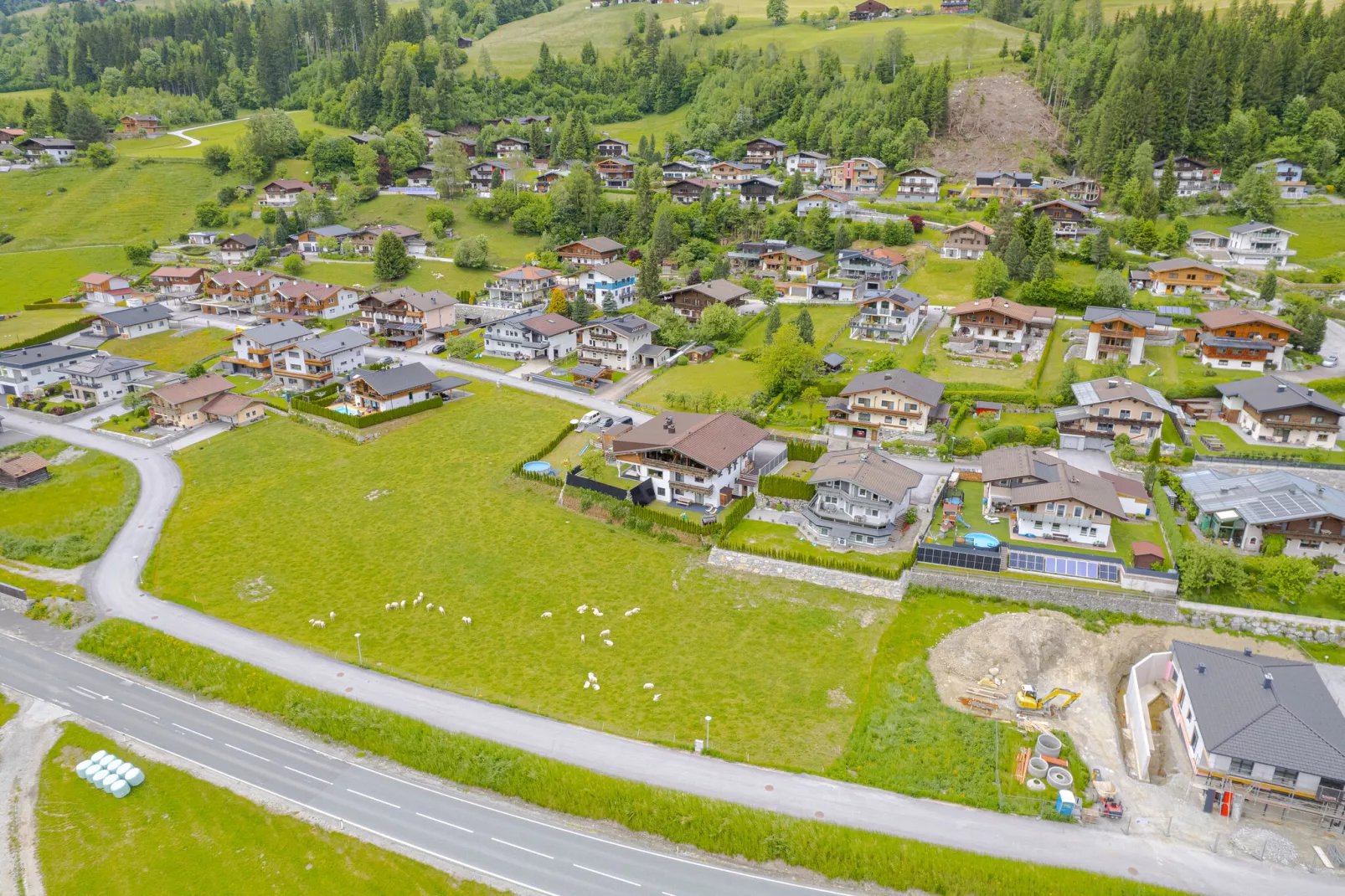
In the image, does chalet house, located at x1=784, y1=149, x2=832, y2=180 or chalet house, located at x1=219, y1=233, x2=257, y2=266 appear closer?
chalet house, located at x1=219, y1=233, x2=257, y2=266

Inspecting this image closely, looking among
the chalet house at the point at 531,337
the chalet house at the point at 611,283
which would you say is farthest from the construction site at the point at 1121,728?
the chalet house at the point at 611,283

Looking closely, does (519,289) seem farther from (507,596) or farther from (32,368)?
(507,596)

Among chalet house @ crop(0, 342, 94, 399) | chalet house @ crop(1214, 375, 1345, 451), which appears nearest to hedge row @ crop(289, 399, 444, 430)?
chalet house @ crop(0, 342, 94, 399)

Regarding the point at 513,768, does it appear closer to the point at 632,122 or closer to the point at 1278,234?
the point at 1278,234

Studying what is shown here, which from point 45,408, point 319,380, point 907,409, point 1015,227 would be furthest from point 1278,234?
point 45,408

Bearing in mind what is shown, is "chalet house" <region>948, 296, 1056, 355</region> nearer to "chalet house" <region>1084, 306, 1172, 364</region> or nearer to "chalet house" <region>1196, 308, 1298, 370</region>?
"chalet house" <region>1084, 306, 1172, 364</region>

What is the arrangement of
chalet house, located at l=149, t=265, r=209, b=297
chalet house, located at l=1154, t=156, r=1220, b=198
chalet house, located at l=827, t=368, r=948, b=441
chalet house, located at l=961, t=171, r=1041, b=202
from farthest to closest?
1. chalet house, located at l=961, t=171, r=1041, b=202
2. chalet house, located at l=1154, t=156, r=1220, b=198
3. chalet house, located at l=149, t=265, r=209, b=297
4. chalet house, located at l=827, t=368, r=948, b=441
